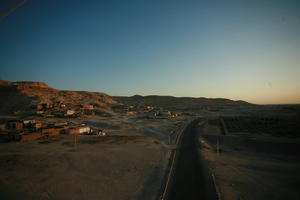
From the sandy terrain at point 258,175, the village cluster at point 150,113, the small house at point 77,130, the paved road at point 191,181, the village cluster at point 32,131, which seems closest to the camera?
the paved road at point 191,181

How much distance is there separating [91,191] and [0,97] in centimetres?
10370

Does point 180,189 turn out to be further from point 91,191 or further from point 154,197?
point 91,191

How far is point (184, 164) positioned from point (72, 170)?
1297cm

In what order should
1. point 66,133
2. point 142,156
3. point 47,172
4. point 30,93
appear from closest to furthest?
1. point 47,172
2. point 142,156
3. point 66,133
4. point 30,93

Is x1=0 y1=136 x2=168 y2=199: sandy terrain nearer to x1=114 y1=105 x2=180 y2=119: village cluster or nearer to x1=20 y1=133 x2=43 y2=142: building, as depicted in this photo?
x1=20 y1=133 x2=43 y2=142: building

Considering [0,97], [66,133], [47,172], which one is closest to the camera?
[47,172]

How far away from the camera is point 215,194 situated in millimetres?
12773

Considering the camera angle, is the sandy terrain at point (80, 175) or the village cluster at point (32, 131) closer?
the sandy terrain at point (80, 175)

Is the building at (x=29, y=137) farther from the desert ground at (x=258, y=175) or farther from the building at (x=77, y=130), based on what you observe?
the desert ground at (x=258, y=175)

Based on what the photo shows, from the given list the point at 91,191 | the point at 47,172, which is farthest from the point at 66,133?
the point at 91,191

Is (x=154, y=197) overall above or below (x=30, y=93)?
below

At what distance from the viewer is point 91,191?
12773mm

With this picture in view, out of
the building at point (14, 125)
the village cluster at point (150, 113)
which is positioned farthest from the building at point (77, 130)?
the village cluster at point (150, 113)

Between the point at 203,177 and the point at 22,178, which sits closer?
the point at 22,178
